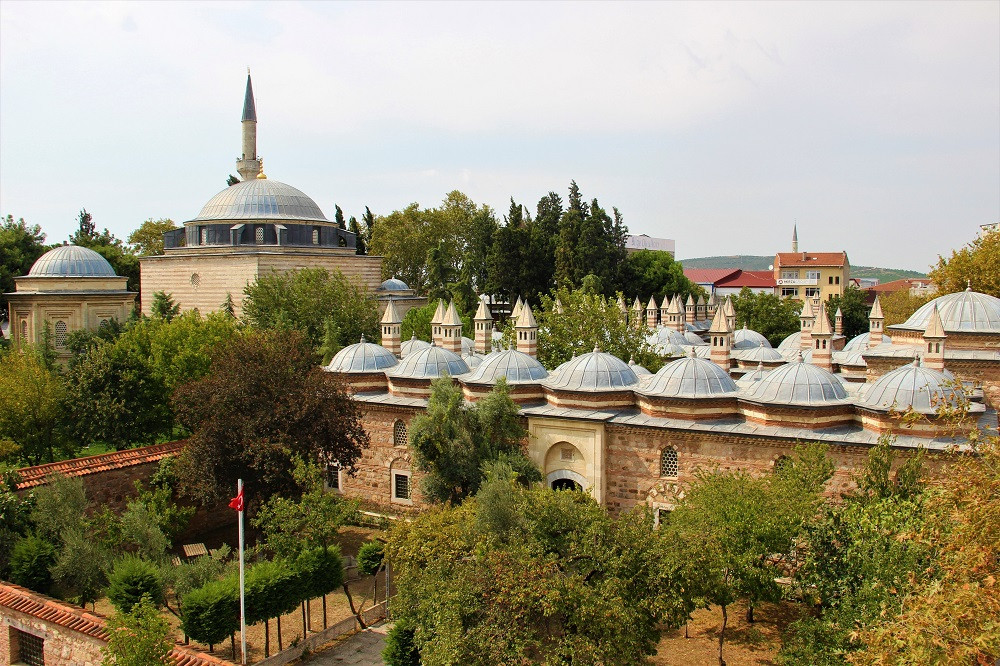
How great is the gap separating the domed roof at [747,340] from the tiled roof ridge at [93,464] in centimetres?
2066

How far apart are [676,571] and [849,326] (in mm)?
44383

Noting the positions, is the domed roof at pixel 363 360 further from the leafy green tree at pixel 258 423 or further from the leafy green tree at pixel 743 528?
the leafy green tree at pixel 743 528

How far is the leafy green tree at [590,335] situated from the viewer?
24781 millimetres

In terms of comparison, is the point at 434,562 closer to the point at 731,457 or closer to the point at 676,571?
the point at 676,571

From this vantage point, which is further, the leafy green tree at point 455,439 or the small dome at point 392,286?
the small dome at point 392,286

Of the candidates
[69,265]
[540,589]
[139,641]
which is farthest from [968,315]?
[69,265]

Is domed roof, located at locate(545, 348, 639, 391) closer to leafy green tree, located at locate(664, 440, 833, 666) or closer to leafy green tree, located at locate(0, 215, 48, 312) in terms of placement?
leafy green tree, located at locate(664, 440, 833, 666)

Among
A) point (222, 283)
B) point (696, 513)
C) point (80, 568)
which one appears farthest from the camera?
point (222, 283)

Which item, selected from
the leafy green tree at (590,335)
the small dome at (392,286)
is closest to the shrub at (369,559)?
the leafy green tree at (590,335)

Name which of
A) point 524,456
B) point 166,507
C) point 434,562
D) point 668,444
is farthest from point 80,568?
point 668,444

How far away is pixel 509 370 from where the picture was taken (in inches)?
769

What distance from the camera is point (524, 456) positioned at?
17.9 m

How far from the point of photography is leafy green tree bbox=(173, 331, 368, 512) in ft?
52.5

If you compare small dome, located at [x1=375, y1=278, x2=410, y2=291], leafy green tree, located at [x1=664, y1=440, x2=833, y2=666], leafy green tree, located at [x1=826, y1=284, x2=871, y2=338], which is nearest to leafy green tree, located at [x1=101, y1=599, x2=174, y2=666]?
leafy green tree, located at [x1=664, y1=440, x2=833, y2=666]
